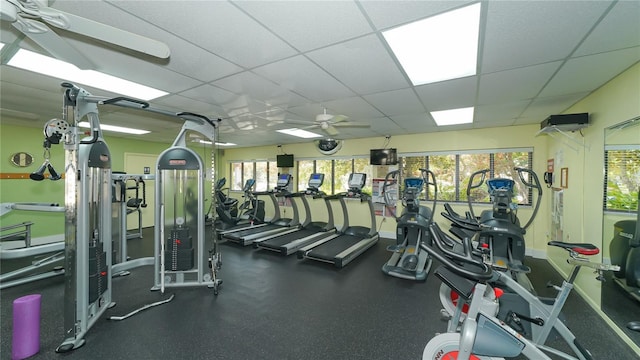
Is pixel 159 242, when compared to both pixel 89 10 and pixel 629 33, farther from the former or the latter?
pixel 629 33

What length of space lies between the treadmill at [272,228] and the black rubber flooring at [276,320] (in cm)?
165

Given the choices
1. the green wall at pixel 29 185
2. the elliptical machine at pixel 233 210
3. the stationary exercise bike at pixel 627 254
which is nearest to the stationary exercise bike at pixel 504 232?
the stationary exercise bike at pixel 627 254

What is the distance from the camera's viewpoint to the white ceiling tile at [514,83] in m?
2.26

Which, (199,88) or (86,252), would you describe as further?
(199,88)

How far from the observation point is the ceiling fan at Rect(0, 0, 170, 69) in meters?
1.21

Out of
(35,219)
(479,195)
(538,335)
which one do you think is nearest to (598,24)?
(538,335)

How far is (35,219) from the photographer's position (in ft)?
17.0

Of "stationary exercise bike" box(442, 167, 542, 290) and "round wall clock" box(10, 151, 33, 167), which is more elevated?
"round wall clock" box(10, 151, 33, 167)

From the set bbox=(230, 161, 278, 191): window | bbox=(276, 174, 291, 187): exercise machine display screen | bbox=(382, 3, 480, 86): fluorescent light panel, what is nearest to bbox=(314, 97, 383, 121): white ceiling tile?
bbox=(382, 3, 480, 86): fluorescent light panel

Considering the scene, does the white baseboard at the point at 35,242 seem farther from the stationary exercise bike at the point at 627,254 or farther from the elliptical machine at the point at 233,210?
the stationary exercise bike at the point at 627,254

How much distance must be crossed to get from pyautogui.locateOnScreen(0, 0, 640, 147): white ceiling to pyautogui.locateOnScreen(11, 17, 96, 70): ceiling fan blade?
22 cm

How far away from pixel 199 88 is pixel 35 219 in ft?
18.6

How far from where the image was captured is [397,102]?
3.33 metres

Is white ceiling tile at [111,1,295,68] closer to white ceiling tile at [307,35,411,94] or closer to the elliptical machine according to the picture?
white ceiling tile at [307,35,411,94]
